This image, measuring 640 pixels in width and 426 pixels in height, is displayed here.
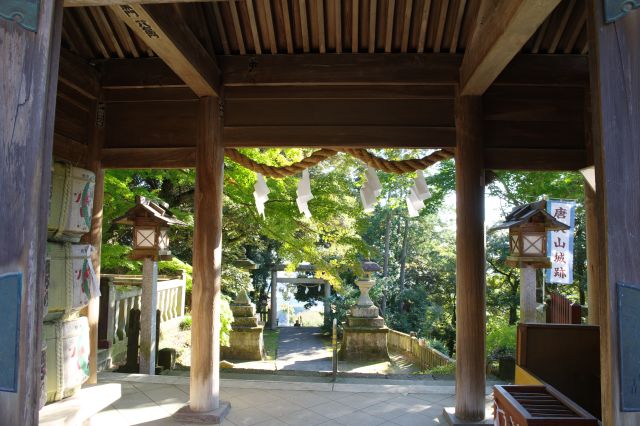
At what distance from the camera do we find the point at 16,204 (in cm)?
151

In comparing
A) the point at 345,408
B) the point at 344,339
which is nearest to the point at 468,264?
the point at 345,408

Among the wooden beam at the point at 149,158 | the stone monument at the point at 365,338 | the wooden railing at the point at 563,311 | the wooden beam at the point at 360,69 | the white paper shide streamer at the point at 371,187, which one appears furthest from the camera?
the stone monument at the point at 365,338

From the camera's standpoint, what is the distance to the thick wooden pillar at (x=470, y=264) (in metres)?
3.97

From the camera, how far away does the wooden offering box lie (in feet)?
6.77

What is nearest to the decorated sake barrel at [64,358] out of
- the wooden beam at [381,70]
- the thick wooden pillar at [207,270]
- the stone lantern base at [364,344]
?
the thick wooden pillar at [207,270]

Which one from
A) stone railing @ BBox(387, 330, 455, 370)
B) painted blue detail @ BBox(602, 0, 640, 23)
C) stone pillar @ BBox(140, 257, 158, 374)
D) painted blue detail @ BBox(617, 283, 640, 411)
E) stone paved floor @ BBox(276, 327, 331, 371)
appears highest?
painted blue detail @ BBox(602, 0, 640, 23)

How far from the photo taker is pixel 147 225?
5832mm

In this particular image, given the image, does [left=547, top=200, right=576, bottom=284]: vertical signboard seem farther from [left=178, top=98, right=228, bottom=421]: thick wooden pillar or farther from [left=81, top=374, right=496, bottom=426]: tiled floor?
[left=178, top=98, right=228, bottom=421]: thick wooden pillar

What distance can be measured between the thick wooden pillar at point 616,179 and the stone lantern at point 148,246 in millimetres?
5270

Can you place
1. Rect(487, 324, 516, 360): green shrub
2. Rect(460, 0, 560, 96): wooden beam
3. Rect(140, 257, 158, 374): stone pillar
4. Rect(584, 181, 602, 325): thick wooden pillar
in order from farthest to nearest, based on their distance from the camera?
Rect(487, 324, 516, 360): green shrub, Rect(140, 257, 158, 374): stone pillar, Rect(584, 181, 602, 325): thick wooden pillar, Rect(460, 0, 560, 96): wooden beam

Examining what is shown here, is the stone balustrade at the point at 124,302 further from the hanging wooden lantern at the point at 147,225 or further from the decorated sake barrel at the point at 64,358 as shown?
the decorated sake barrel at the point at 64,358

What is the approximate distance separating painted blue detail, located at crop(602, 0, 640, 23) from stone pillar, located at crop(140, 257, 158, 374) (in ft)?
18.9

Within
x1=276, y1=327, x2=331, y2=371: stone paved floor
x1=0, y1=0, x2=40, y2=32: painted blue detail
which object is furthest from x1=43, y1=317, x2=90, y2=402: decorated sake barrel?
x1=276, y1=327, x2=331, y2=371: stone paved floor

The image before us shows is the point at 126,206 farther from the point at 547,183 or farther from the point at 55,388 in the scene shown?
the point at 547,183
